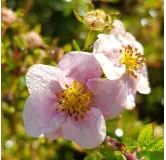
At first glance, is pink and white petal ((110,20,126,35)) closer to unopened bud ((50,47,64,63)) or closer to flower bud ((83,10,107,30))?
flower bud ((83,10,107,30))

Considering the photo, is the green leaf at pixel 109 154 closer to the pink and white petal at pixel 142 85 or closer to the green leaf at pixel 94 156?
the green leaf at pixel 94 156

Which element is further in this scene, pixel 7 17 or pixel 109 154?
pixel 7 17

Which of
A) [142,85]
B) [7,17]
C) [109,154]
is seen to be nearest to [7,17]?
[7,17]

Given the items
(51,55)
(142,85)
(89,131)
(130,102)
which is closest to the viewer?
(89,131)

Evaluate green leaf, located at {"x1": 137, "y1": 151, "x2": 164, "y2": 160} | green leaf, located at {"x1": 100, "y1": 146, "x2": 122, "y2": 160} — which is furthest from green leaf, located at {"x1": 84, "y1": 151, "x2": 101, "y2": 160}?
green leaf, located at {"x1": 137, "y1": 151, "x2": 164, "y2": 160}

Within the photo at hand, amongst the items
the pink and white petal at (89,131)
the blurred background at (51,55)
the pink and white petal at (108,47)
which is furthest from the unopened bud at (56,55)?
the pink and white petal at (89,131)

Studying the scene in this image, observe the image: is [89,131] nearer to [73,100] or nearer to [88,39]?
[73,100]
